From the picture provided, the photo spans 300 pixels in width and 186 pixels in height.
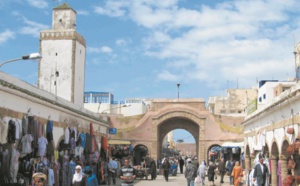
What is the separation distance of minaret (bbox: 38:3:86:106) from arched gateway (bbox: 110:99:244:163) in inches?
255

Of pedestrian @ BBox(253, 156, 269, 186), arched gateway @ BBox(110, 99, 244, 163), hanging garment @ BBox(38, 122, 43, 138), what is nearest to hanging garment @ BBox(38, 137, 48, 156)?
hanging garment @ BBox(38, 122, 43, 138)

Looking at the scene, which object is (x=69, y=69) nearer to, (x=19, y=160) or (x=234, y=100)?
(x=19, y=160)

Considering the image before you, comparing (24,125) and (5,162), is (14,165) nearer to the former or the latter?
(5,162)

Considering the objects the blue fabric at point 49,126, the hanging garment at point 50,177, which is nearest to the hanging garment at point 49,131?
the blue fabric at point 49,126

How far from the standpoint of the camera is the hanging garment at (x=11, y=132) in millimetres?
12352

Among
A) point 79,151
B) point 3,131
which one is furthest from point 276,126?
point 3,131

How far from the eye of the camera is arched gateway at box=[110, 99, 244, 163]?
3906 centimetres

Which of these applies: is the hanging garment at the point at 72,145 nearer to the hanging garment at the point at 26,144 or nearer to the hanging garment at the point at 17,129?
the hanging garment at the point at 26,144

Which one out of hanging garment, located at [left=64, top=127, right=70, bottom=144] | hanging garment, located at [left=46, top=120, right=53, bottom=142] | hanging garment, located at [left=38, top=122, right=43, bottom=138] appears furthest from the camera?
hanging garment, located at [left=64, top=127, right=70, bottom=144]

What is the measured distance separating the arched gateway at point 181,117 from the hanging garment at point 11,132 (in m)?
26.4

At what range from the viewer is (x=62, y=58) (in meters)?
34.3

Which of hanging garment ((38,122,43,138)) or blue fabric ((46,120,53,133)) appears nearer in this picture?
hanging garment ((38,122,43,138))

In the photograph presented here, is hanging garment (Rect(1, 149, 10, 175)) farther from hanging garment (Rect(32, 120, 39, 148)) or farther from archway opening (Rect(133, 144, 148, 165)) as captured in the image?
archway opening (Rect(133, 144, 148, 165))

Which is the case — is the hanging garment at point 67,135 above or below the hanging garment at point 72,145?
above
